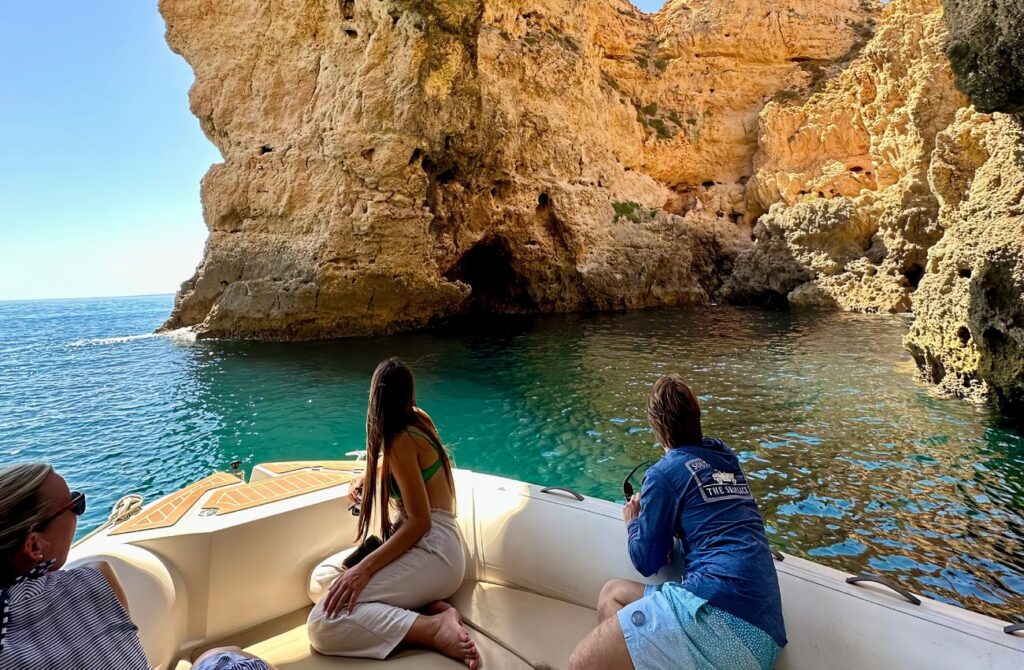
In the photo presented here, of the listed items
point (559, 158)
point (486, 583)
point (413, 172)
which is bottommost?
point (486, 583)

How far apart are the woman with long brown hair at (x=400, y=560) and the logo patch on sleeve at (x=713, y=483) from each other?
45.3 inches

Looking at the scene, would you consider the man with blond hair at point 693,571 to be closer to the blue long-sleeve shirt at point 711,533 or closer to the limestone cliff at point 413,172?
the blue long-sleeve shirt at point 711,533

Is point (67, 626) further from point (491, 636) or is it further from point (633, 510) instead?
point (633, 510)

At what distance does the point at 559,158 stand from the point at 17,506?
20.8m

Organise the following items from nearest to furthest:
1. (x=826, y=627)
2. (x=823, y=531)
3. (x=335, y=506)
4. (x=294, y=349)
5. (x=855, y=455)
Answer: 1. (x=826, y=627)
2. (x=335, y=506)
3. (x=823, y=531)
4. (x=855, y=455)
5. (x=294, y=349)

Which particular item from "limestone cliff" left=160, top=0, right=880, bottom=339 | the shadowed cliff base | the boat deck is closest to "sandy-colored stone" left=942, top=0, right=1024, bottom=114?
the shadowed cliff base

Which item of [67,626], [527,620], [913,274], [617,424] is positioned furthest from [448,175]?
[67,626]

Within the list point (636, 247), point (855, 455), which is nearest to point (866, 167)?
point (636, 247)

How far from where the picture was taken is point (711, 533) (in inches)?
72.5

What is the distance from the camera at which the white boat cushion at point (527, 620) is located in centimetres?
234

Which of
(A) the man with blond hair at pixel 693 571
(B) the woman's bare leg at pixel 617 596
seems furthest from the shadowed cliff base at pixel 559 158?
(B) the woman's bare leg at pixel 617 596

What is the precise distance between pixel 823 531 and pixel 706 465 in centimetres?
313

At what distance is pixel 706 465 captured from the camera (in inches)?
74.9

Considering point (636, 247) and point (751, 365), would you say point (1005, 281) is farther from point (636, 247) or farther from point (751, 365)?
point (636, 247)
